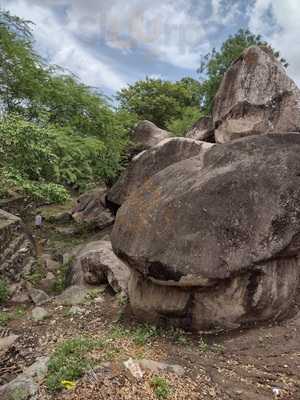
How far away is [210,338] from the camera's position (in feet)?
21.0

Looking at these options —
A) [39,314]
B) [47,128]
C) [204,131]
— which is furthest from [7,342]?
[204,131]

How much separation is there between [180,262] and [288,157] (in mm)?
2748

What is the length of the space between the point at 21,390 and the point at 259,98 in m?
8.86

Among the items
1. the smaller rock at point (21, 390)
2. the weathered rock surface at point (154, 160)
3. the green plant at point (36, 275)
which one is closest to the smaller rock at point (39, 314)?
the green plant at point (36, 275)

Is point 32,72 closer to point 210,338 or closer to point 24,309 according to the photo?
point 24,309

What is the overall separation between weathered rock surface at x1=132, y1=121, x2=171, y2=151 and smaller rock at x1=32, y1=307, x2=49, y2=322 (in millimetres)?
8576

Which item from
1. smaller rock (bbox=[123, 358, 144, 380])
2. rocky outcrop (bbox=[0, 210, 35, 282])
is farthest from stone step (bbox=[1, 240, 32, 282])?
smaller rock (bbox=[123, 358, 144, 380])

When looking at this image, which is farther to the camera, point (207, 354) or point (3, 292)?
point (3, 292)

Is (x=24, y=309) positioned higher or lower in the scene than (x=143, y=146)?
lower

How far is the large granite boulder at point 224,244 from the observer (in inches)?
246

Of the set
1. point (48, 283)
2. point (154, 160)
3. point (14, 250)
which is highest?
point (154, 160)

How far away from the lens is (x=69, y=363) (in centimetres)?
496

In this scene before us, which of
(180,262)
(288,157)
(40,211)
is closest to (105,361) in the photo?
(180,262)

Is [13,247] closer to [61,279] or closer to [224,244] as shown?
[61,279]
